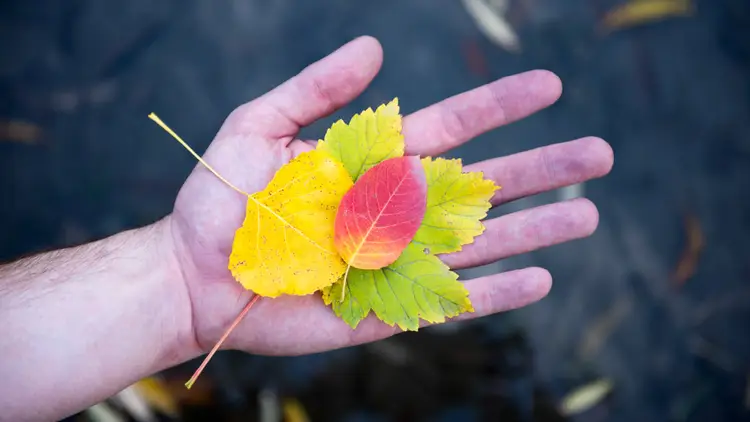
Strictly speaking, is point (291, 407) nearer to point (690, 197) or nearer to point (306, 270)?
point (306, 270)

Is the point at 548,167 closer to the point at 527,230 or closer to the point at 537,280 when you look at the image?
the point at 527,230

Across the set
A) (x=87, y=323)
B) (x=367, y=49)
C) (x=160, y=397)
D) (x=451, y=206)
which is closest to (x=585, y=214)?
(x=451, y=206)

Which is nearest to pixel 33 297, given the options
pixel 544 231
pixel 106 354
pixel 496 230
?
pixel 106 354

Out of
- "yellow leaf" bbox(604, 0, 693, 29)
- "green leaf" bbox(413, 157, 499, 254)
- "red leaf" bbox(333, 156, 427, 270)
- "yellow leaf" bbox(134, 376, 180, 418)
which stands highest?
"red leaf" bbox(333, 156, 427, 270)

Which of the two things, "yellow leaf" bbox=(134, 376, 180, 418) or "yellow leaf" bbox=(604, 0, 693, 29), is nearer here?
"yellow leaf" bbox=(134, 376, 180, 418)

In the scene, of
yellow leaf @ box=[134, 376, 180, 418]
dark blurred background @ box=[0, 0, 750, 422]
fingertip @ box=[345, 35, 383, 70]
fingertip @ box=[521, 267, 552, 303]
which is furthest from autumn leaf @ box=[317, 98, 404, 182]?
yellow leaf @ box=[134, 376, 180, 418]

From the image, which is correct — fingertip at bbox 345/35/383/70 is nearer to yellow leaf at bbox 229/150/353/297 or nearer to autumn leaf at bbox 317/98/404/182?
autumn leaf at bbox 317/98/404/182

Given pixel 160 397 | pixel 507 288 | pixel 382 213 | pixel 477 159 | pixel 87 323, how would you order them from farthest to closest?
pixel 477 159 → pixel 160 397 → pixel 507 288 → pixel 87 323 → pixel 382 213
